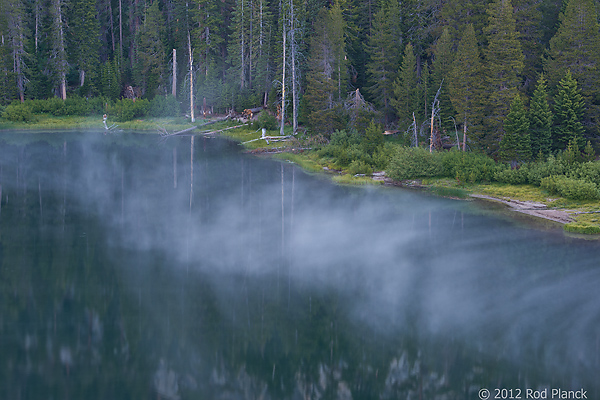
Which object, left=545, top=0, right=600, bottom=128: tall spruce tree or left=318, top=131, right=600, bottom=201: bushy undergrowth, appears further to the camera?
left=545, top=0, right=600, bottom=128: tall spruce tree

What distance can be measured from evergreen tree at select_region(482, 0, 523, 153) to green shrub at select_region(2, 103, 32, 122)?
47.0 meters

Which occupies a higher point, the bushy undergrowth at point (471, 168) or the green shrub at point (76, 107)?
the green shrub at point (76, 107)

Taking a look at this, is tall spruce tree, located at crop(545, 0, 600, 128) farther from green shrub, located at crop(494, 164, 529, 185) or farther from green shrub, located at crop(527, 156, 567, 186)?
green shrub, located at crop(494, 164, 529, 185)

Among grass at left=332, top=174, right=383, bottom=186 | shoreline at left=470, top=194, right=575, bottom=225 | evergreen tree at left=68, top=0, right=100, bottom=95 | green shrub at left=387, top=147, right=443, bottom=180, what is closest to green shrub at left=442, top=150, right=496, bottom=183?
green shrub at left=387, top=147, right=443, bottom=180

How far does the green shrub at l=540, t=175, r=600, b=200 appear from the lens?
90.8 ft

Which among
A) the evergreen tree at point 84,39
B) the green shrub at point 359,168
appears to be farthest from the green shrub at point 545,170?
the evergreen tree at point 84,39

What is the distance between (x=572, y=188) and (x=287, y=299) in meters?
16.9

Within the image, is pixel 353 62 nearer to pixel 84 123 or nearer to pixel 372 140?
pixel 372 140

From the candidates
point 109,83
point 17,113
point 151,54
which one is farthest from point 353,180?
point 109,83

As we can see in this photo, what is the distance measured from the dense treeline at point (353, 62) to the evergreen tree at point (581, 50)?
0.26ft

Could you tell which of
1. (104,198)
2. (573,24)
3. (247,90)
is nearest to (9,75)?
(247,90)

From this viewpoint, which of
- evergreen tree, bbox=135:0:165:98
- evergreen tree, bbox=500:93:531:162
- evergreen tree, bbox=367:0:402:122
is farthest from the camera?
evergreen tree, bbox=135:0:165:98

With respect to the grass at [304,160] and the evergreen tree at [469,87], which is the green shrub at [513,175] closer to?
the evergreen tree at [469,87]

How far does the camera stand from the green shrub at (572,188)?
2767cm
